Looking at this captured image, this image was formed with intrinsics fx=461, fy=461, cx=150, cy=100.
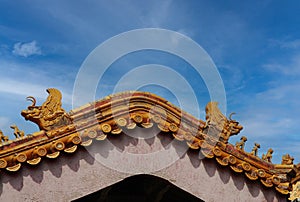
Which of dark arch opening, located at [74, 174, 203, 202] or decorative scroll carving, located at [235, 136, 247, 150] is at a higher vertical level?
decorative scroll carving, located at [235, 136, 247, 150]

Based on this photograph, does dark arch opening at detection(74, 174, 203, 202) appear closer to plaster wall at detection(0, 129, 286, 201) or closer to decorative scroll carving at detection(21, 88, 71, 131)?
plaster wall at detection(0, 129, 286, 201)

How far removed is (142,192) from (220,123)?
1.99m

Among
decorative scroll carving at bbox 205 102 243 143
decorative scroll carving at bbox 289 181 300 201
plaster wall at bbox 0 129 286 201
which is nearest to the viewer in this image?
plaster wall at bbox 0 129 286 201

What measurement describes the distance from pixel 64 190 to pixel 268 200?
3.47 m

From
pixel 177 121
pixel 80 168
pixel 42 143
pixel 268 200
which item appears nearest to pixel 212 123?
pixel 177 121

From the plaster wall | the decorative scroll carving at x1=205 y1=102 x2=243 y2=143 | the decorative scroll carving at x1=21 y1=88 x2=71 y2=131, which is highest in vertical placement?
the decorative scroll carving at x1=205 y1=102 x2=243 y2=143

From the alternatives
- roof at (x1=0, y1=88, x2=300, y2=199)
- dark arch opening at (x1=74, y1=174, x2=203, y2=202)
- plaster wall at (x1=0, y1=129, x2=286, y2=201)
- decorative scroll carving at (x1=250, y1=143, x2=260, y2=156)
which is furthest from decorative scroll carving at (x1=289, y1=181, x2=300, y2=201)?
dark arch opening at (x1=74, y1=174, x2=203, y2=202)

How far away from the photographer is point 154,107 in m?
7.55

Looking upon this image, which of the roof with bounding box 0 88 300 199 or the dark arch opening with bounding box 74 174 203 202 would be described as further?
the dark arch opening with bounding box 74 174 203 202

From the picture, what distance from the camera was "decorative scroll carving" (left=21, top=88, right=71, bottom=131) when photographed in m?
7.09

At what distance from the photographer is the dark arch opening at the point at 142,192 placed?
7.57 metres

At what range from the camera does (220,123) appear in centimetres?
793

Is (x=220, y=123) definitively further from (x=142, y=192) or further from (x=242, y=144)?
(x=142, y=192)

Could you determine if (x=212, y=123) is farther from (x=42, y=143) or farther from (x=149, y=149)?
(x=42, y=143)
